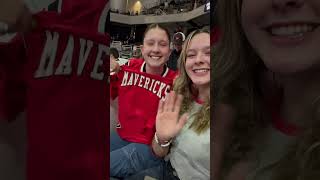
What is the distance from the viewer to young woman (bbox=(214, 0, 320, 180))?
1.80ft

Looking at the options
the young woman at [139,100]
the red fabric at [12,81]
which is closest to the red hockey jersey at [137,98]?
the young woman at [139,100]

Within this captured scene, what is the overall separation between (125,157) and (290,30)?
564 mm

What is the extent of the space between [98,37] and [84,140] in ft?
0.68

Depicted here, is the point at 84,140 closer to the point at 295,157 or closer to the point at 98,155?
the point at 98,155

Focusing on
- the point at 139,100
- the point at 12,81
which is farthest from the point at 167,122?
the point at 12,81

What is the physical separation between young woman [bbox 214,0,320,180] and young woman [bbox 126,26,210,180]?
0.43 ft

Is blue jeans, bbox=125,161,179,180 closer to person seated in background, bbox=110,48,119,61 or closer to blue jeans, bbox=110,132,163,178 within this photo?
blue jeans, bbox=110,132,163,178

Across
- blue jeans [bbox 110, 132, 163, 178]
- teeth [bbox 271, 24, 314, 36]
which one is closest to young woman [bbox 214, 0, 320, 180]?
teeth [bbox 271, 24, 314, 36]

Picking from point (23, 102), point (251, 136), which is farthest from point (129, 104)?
point (251, 136)

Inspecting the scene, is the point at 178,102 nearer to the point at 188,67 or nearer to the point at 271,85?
the point at 188,67

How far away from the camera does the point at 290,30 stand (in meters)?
0.56

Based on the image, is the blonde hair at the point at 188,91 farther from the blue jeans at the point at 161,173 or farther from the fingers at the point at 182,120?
the blue jeans at the point at 161,173

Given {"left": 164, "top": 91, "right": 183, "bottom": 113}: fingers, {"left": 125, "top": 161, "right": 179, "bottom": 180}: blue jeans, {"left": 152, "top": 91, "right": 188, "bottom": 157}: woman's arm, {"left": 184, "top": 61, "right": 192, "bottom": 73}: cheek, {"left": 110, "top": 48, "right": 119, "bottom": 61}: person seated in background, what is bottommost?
{"left": 125, "top": 161, "right": 179, "bottom": 180}: blue jeans

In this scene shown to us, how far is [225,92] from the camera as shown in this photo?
2.09ft
